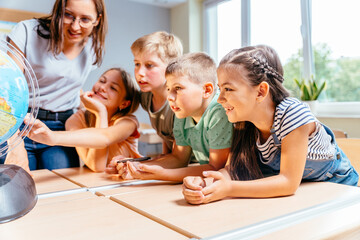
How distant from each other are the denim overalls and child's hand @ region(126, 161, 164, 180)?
365 millimetres

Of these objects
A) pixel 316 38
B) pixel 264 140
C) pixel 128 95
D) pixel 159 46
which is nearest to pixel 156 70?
pixel 159 46

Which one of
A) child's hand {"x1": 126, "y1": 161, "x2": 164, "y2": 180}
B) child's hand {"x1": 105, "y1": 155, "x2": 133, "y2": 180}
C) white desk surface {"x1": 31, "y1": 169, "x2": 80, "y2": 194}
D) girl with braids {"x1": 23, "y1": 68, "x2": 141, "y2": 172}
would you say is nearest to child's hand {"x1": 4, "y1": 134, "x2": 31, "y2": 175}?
white desk surface {"x1": 31, "y1": 169, "x2": 80, "y2": 194}

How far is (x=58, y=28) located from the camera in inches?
54.9

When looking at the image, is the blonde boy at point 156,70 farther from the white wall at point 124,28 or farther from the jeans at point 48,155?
the white wall at point 124,28

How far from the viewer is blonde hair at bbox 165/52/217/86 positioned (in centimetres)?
113

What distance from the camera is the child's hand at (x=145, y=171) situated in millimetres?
1018

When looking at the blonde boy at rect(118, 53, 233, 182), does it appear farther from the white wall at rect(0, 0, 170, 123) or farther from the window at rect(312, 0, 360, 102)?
the white wall at rect(0, 0, 170, 123)

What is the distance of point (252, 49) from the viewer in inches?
37.6

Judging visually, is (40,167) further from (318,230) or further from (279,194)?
(318,230)

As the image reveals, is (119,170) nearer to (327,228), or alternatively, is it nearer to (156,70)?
(156,70)

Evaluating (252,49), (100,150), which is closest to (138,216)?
(252,49)

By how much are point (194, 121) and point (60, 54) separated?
76 centimetres

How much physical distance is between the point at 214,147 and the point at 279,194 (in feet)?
1.03

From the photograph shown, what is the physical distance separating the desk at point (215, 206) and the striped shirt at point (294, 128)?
0.40 ft
